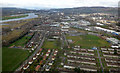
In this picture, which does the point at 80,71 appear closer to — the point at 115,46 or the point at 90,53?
the point at 90,53

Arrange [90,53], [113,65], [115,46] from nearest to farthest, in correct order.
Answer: [113,65], [90,53], [115,46]

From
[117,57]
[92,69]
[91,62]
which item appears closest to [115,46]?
[117,57]

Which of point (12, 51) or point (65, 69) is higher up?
point (12, 51)

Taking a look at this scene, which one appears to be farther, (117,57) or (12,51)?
(12,51)

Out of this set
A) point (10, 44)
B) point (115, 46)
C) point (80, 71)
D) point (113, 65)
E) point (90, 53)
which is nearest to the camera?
point (80, 71)

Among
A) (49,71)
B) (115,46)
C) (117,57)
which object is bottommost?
(49,71)

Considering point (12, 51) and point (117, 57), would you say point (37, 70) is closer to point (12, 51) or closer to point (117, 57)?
point (12, 51)

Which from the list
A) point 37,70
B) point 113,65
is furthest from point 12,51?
point 113,65
